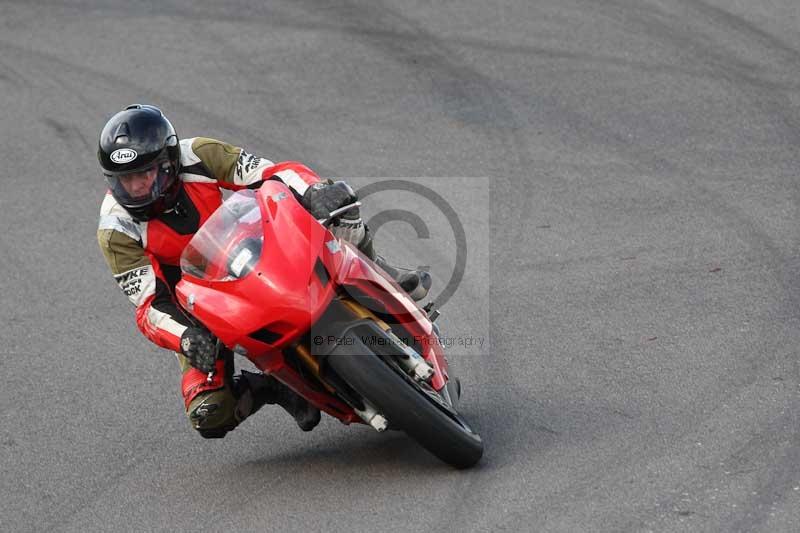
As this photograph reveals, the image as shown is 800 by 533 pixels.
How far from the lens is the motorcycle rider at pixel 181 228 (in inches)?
204

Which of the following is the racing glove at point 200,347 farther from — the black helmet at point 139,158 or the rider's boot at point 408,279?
the rider's boot at point 408,279

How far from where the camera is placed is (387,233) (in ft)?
26.4

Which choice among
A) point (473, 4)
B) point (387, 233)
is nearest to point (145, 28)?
point (473, 4)

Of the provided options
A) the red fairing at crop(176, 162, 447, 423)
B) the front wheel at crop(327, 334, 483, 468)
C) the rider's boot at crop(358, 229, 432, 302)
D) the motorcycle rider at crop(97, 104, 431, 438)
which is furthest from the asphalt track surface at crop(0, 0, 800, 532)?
the red fairing at crop(176, 162, 447, 423)

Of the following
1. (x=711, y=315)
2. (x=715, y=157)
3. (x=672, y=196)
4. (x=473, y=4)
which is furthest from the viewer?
(x=473, y=4)

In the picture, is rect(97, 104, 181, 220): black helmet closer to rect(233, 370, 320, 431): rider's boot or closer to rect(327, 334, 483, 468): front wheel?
rect(233, 370, 320, 431): rider's boot

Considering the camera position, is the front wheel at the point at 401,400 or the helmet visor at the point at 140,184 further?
the helmet visor at the point at 140,184

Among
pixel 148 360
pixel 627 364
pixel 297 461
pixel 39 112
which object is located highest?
pixel 627 364

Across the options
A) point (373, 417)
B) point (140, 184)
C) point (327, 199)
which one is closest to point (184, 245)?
point (140, 184)

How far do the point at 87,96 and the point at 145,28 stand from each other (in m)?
1.56

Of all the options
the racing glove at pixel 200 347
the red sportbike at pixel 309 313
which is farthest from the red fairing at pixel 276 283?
the racing glove at pixel 200 347

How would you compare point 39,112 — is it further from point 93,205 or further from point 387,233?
point 387,233

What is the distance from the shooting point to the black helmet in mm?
5270

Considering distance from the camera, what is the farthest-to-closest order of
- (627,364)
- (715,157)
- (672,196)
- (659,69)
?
(659,69) → (715,157) → (672,196) → (627,364)
